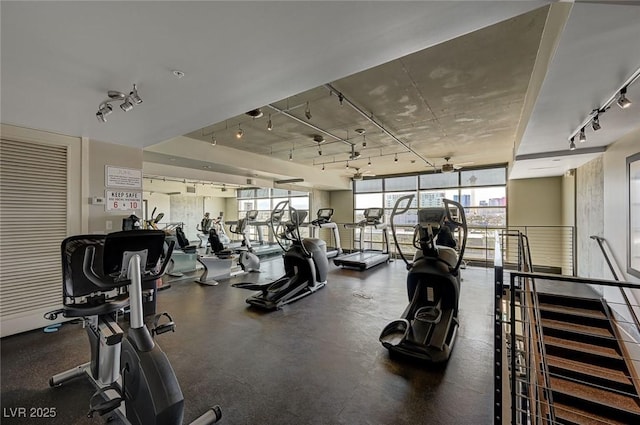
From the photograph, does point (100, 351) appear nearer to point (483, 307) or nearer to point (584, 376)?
point (483, 307)

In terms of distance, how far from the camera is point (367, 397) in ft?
7.42

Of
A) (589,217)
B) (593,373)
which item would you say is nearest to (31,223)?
(593,373)

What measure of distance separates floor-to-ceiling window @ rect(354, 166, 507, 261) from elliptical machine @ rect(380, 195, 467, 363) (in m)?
5.02

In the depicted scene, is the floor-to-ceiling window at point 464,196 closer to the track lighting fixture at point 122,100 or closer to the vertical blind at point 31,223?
the track lighting fixture at point 122,100

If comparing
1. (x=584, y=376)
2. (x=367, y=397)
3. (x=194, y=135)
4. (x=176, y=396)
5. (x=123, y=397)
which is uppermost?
(x=194, y=135)

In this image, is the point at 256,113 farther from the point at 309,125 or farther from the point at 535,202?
the point at 535,202

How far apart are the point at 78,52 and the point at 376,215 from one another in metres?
6.71

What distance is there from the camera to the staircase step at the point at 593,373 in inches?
166

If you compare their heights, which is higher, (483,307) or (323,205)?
(323,205)

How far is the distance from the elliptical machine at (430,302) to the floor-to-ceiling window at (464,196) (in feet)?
16.5

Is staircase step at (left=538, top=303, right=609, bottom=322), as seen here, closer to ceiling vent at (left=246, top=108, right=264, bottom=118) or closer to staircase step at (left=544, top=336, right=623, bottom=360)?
staircase step at (left=544, top=336, right=623, bottom=360)

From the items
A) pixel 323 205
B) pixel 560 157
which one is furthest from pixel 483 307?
pixel 323 205

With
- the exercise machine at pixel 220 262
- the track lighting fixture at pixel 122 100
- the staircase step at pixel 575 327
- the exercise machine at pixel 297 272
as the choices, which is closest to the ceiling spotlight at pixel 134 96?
the track lighting fixture at pixel 122 100

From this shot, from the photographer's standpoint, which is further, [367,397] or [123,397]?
[367,397]
